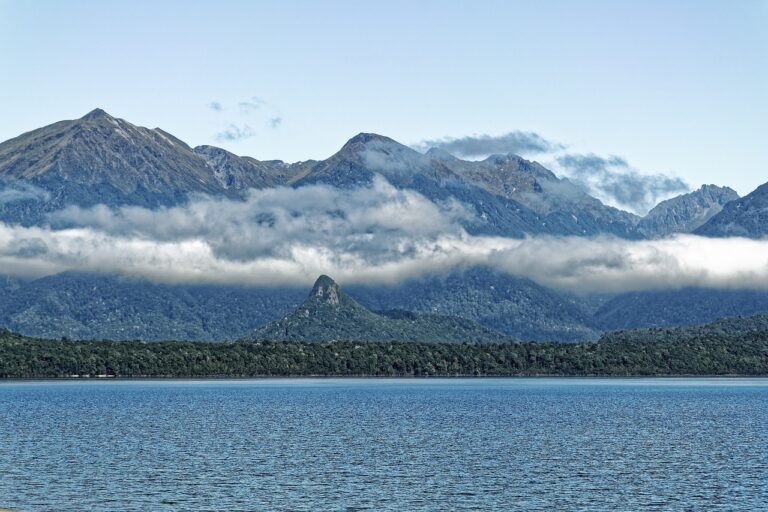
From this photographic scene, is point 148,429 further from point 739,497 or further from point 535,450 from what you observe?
point 739,497

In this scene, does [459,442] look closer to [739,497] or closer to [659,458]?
[659,458]

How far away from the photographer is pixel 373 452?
14088 cm

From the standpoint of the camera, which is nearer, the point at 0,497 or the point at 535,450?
the point at 0,497

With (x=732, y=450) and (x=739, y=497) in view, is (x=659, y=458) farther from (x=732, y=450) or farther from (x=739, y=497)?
(x=739, y=497)

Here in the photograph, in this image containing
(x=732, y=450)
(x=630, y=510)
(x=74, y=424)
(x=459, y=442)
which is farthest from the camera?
(x=74, y=424)

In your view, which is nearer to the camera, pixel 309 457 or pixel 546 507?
pixel 546 507

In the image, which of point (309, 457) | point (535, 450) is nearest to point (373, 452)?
point (309, 457)

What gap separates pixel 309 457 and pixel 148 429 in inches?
2161

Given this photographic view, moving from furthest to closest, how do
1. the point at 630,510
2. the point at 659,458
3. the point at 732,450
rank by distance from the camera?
the point at 732,450 < the point at 659,458 < the point at 630,510

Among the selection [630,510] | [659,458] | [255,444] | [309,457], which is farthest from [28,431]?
[630,510]

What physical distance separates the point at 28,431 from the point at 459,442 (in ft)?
224

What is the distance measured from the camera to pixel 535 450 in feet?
474

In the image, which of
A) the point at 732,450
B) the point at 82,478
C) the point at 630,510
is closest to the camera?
the point at 630,510

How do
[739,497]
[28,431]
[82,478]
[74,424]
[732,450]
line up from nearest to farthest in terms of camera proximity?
[739,497], [82,478], [732,450], [28,431], [74,424]
